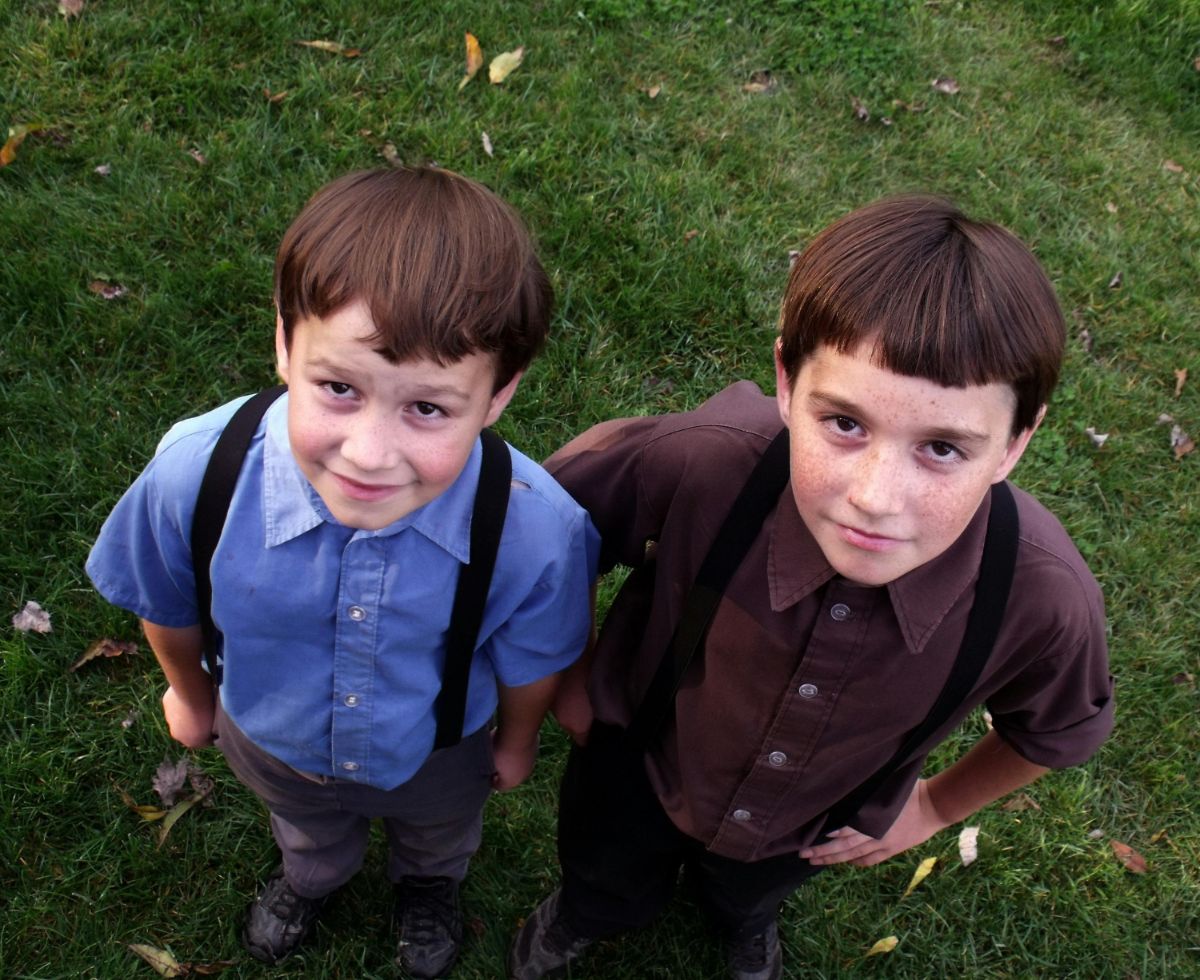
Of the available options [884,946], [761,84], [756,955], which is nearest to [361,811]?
[756,955]

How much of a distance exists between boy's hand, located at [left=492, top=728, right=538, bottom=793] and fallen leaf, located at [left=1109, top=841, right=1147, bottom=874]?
192cm

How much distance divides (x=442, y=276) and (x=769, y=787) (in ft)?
3.55

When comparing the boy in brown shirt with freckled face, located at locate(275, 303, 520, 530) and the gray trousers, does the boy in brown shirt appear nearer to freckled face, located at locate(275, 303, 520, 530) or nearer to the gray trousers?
the gray trousers

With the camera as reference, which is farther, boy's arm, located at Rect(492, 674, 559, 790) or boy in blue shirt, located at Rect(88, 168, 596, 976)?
boy's arm, located at Rect(492, 674, 559, 790)

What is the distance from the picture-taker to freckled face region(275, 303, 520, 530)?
5.03 ft

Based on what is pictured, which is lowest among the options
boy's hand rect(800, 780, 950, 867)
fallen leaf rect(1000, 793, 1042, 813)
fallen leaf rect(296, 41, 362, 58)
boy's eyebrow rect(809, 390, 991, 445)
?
fallen leaf rect(1000, 793, 1042, 813)

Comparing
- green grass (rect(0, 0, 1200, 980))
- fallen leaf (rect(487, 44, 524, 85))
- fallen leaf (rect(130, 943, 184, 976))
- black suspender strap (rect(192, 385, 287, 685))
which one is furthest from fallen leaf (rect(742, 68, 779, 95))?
fallen leaf (rect(130, 943, 184, 976))

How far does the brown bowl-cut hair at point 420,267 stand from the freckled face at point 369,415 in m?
0.03

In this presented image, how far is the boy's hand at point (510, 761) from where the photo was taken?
2.39 meters

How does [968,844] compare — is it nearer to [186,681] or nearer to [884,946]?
[884,946]

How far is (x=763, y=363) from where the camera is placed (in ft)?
12.8

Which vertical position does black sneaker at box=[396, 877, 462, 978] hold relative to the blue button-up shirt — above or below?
below

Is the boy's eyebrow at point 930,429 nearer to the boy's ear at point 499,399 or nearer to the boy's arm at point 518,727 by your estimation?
the boy's ear at point 499,399

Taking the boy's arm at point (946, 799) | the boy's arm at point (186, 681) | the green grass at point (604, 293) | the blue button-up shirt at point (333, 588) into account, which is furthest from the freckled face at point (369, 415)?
the green grass at point (604, 293)
